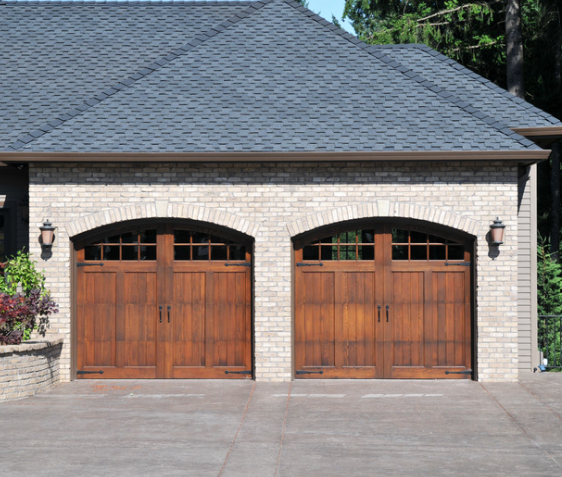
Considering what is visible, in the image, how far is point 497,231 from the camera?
14.1 metres

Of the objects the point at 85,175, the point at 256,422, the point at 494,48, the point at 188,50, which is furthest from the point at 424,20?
the point at 256,422

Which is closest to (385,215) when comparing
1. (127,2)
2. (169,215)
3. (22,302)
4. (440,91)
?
(440,91)

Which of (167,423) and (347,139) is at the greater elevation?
(347,139)

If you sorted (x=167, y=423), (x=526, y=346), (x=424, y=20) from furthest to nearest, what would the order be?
(x=424, y=20) < (x=526, y=346) < (x=167, y=423)

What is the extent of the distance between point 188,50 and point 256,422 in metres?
8.48

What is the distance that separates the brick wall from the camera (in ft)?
47.1

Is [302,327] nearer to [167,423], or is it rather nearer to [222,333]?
[222,333]

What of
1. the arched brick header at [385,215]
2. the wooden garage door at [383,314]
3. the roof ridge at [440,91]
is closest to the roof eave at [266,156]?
the roof ridge at [440,91]

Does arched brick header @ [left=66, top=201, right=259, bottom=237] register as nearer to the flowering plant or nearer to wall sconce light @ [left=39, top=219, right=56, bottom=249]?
wall sconce light @ [left=39, top=219, right=56, bottom=249]

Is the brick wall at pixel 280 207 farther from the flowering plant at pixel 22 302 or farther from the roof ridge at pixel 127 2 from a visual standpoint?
the roof ridge at pixel 127 2

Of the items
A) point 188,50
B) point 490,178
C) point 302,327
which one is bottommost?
point 302,327

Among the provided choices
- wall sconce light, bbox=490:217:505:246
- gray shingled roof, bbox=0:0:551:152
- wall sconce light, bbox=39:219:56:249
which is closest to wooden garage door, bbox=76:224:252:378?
wall sconce light, bbox=39:219:56:249

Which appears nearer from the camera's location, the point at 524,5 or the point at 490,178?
the point at 490,178

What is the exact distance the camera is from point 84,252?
48.5 feet
